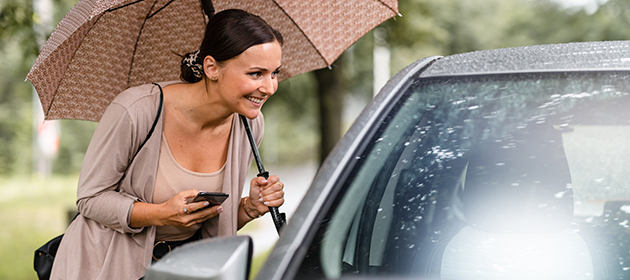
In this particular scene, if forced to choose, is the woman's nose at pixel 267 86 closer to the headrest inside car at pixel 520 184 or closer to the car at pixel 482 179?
the car at pixel 482 179

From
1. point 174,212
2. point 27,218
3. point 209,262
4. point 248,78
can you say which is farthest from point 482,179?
point 27,218

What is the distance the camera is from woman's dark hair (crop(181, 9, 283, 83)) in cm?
200

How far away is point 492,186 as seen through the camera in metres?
1.51

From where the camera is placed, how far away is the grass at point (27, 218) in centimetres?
688

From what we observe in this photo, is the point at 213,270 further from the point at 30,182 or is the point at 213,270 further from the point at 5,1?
the point at 30,182

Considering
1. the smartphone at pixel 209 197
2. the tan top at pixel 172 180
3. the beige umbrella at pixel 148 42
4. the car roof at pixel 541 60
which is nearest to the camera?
the car roof at pixel 541 60

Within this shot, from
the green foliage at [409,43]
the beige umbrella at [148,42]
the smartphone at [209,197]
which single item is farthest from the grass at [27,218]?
the smartphone at [209,197]

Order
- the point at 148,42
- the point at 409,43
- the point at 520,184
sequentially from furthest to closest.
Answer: the point at 409,43 → the point at 148,42 → the point at 520,184

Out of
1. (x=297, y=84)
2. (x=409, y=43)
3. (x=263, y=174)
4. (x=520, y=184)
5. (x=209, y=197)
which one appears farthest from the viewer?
(x=297, y=84)

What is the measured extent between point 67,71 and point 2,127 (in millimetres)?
27905

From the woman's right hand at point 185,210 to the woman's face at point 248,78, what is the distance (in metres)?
0.34

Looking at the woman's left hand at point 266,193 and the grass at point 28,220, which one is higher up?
the woman's left hand at point 266,193

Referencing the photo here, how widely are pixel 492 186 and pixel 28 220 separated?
10.2 meters

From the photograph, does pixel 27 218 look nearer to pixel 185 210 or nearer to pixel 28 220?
pixel 28 220
